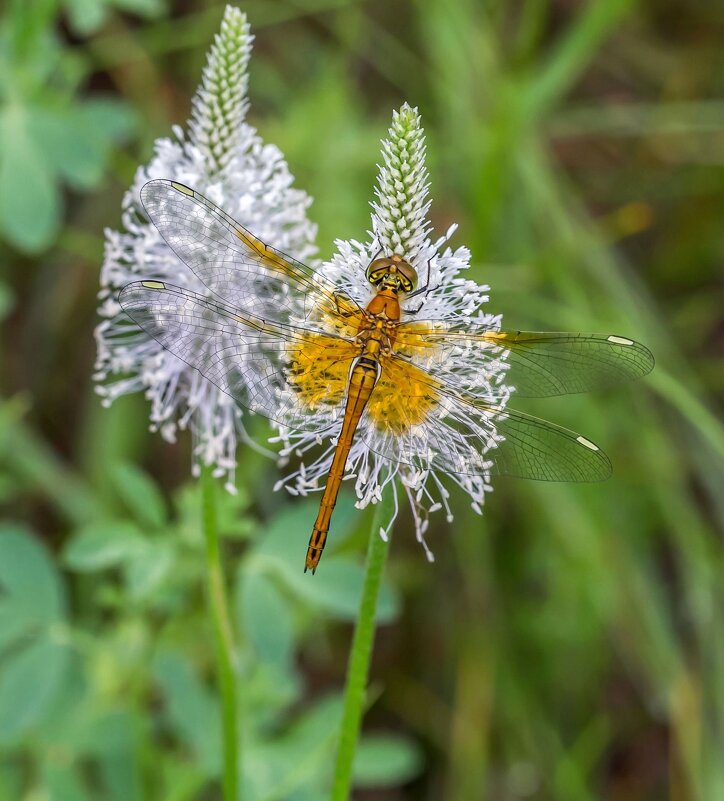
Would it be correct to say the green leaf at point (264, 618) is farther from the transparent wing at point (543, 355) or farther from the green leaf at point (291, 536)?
the transparent wing at point (543, 355)

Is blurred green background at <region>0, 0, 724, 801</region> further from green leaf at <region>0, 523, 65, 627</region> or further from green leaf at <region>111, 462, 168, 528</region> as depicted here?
green leaf at <region>111, 462, 168, 528</region>

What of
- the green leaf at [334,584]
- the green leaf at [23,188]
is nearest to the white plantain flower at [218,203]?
the green leaf at [334,584]

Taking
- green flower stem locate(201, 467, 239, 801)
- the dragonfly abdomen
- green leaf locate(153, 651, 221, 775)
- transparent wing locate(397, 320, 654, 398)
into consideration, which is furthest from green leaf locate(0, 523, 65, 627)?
transparent wing locate(397, 320, 654, 398)

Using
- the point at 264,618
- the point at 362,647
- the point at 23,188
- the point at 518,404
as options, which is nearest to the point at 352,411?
the point at 362,647

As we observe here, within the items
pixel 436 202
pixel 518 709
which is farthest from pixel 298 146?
pixel 518 709

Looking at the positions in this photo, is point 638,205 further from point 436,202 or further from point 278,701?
point 278,701

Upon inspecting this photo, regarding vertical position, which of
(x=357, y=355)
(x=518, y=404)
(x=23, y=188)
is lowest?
(x=357, y=355)

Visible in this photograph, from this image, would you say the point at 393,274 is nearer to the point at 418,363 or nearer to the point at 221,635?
the point at 418,363
